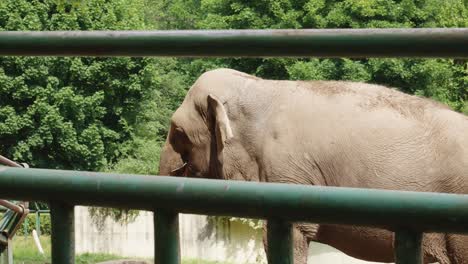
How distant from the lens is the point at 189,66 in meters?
31.0

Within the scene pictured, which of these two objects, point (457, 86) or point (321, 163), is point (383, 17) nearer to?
point (457, 86)

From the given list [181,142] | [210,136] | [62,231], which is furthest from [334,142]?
[62,231]

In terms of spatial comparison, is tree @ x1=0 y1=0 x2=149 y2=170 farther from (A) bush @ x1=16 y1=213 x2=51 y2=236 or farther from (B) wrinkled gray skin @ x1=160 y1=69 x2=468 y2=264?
(B) wrinkled gray skin @ x1=160 y1=69 x2=468 y2=264

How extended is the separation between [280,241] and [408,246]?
13 cm

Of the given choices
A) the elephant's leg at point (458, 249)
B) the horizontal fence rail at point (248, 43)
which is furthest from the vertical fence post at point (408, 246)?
the elephant's leg at point (458, 249)

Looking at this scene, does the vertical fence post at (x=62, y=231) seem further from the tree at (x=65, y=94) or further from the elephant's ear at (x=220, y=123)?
the tree at (x=65, y=94)

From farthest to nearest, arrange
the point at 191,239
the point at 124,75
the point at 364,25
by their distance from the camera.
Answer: the point at 124,75 < the point at 364,25 < the point at 191,239

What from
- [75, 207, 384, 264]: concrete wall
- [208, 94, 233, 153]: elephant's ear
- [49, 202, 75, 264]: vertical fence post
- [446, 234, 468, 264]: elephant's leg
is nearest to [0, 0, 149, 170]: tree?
[75, 207, 384, 264]: concrete wall

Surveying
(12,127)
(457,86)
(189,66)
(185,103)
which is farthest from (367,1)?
(185,103)

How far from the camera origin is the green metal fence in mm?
913

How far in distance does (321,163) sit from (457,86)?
23877 millimetres

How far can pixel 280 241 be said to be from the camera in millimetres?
977

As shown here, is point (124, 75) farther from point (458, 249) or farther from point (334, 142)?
point (458, 249)

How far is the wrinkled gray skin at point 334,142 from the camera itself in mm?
4859
